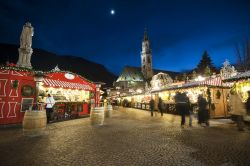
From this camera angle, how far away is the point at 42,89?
15.0 meters

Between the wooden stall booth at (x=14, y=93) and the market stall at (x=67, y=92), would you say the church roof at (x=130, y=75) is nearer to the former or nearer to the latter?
the market stall at (x=67, y=92)

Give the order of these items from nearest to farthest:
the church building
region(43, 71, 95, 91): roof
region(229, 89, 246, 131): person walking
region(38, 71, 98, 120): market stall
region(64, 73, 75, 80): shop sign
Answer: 1. region(229, 89, 246, 131): person walking
2. region(38, 71, 98, 120): market stall
3. region(43, 71, 95, 91): roof
4. region(64, 73, 75, 80): shop sign
5. the church building

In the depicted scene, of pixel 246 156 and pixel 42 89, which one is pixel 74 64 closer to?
pixel 42 89

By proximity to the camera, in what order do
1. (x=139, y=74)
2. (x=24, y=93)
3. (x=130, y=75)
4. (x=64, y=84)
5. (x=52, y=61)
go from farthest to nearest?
(x=52, y=61) → (x=139, y=74) → (x=130, y=75) → (x=64, y=84) → (x=24, y=93)

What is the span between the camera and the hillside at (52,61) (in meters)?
103

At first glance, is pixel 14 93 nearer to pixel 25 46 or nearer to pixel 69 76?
pixel 69 76

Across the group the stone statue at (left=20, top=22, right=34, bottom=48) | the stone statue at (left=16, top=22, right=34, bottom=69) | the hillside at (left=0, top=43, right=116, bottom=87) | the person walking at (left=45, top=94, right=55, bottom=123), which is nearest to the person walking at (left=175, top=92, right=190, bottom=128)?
the person walking at (left=45, top=94, right=55, bottom=123)

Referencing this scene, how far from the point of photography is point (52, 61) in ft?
397

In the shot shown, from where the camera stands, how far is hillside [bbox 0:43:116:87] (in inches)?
4059

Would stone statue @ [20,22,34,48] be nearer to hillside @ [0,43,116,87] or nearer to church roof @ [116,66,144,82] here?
church roof @ [116,66,144,82]

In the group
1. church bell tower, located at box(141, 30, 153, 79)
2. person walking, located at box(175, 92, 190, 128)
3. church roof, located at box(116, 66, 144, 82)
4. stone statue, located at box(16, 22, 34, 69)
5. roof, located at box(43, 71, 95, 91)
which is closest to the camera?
person walking, located at box(175, 92, 190, 128)

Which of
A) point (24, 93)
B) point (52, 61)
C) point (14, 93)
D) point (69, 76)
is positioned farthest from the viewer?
point (52, 61)

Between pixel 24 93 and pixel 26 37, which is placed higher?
pixel 26 37

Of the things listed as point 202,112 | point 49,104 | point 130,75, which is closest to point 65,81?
point 49,104
